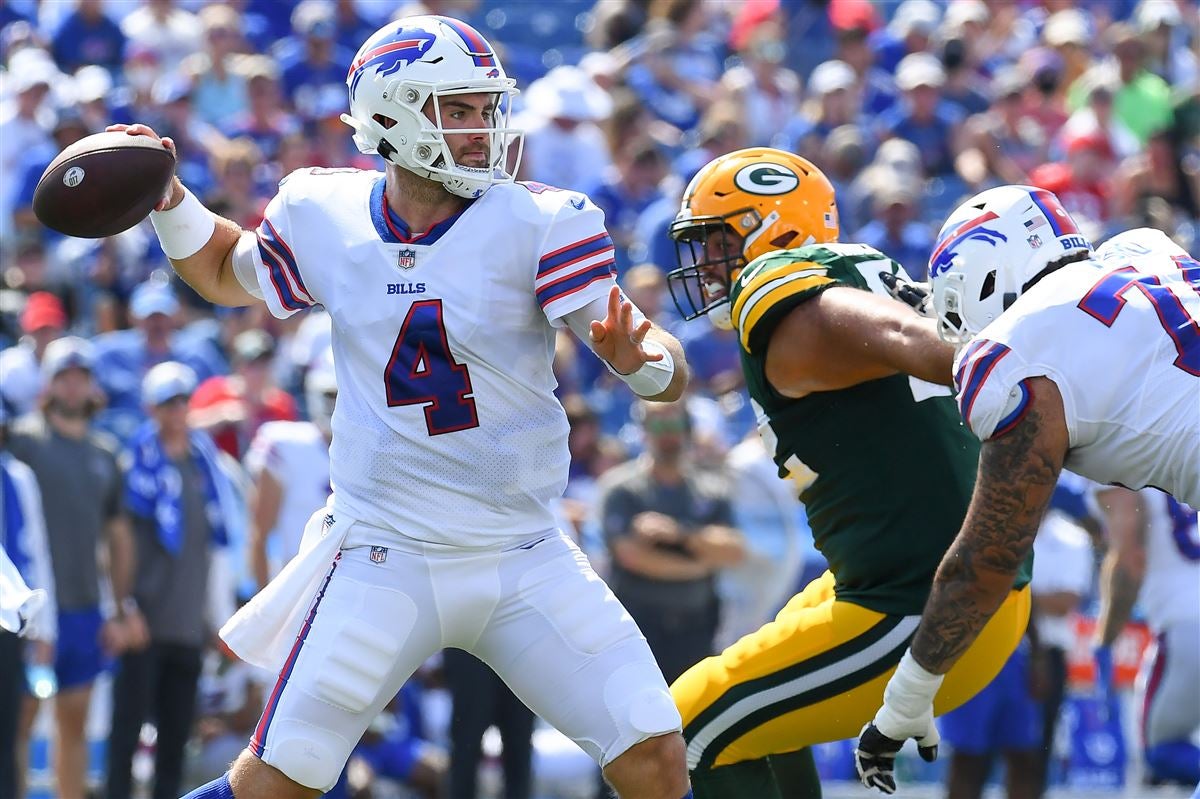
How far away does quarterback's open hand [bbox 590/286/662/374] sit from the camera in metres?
3.85

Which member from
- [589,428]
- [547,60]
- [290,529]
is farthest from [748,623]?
[547,60]

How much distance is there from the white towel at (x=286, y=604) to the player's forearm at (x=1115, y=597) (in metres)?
3.73

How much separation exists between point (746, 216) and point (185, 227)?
1.40 m

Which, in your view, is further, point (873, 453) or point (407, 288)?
point (873, 453)

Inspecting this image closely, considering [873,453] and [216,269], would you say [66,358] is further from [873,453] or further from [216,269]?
[873,453]

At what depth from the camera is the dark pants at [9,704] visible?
6.85 m

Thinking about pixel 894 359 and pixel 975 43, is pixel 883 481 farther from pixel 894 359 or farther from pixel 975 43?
pixel 975 43

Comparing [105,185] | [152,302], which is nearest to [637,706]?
[105,185]

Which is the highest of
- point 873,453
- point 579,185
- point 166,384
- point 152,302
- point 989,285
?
point 989,285

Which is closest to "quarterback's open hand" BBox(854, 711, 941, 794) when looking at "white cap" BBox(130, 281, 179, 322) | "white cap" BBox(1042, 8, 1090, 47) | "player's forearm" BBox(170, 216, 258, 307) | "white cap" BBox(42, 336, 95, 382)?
"player's forearm" BBox(170, 216, 258, 307)

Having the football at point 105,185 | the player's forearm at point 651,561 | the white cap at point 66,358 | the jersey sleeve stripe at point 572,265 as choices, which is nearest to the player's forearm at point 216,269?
the football at point 105,185

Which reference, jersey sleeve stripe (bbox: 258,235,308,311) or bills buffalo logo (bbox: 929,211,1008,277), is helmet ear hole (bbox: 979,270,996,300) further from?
jersey sleeve stripe (bbox: 258,235,308,311)

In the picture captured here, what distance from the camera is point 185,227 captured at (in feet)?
14.2

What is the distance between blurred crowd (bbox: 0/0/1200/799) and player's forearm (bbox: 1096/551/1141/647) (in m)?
0.46
